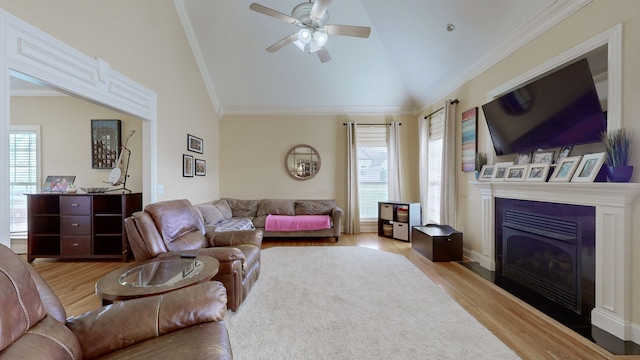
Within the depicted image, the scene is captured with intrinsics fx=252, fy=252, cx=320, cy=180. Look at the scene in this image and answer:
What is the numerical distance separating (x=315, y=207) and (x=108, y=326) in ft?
14.8

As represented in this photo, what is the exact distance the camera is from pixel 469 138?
388 cm

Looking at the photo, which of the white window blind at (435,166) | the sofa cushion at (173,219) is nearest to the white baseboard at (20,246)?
the sofa cushion at (173,219)

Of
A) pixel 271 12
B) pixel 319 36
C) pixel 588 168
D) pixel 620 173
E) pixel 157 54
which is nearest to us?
pixel 620 173

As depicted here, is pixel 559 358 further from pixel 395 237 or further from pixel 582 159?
pixel 395 237

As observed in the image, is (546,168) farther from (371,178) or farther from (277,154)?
(277,154)

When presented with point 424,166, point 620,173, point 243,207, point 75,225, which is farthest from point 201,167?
point 620,173

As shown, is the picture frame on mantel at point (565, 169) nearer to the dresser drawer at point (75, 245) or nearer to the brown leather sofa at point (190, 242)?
the brown leather sofa at point (190, 242)

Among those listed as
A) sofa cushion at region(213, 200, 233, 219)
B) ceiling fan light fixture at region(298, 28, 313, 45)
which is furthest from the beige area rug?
ceiling fan light fixture at region(298, 28, 313, 45)

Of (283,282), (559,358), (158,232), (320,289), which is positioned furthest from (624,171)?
(158,232)

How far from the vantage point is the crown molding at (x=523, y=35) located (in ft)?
7.80

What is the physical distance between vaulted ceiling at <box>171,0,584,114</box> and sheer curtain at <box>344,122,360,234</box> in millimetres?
787

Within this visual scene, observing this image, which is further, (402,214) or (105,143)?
(402,214)

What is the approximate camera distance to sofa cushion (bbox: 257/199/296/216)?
18.1 ft

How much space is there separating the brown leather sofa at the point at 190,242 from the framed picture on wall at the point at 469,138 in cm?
332
